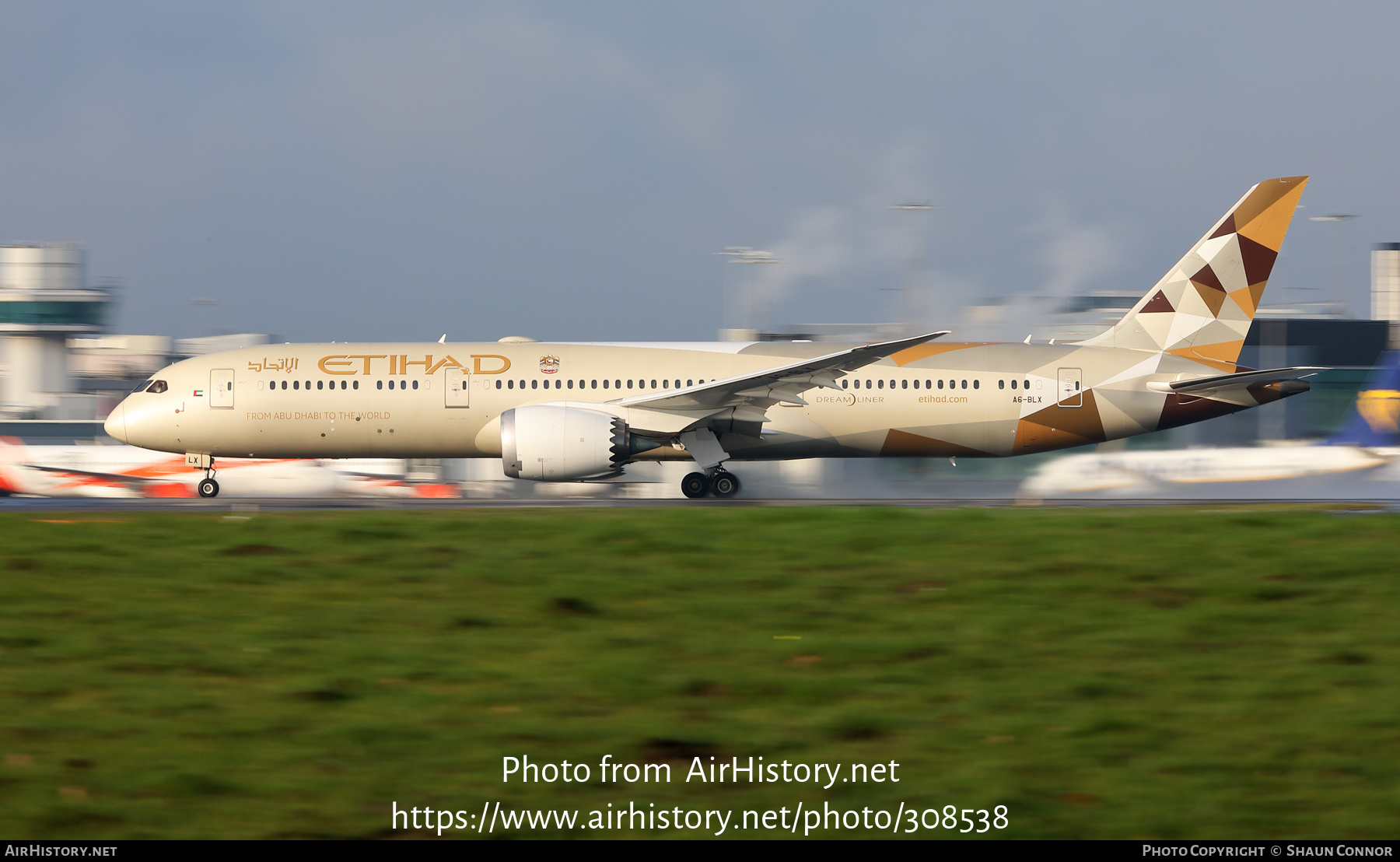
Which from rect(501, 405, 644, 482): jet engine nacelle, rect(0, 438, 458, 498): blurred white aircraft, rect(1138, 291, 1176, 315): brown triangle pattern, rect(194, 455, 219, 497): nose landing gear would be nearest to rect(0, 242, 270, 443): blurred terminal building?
rect(0, 438, 458, 498): blurred white aircraft

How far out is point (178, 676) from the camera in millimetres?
6562

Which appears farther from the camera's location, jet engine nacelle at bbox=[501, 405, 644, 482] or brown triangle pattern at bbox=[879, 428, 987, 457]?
brown triangle pattern at bbox=[879, 428, 987, 457]

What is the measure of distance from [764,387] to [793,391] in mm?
599

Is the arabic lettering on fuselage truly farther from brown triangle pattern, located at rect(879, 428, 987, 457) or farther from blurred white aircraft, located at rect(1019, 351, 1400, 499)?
blurred white aircraft, located at rect(1019, 351, 1400, 499)

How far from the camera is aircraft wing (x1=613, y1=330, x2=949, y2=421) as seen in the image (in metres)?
20.2

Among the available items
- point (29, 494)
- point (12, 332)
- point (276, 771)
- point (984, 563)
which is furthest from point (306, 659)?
point (12, 332)

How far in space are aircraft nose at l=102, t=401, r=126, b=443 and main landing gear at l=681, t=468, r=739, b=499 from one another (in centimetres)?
1102

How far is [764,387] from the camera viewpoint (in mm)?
20703

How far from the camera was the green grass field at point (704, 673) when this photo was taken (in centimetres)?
527

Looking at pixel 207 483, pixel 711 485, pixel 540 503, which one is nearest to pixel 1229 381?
pixel 711 485

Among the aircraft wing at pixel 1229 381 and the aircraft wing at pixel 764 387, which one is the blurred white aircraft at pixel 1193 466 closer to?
the aircraft wing at pixel 1229 381

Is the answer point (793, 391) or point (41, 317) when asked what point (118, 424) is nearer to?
point (793, 391)
